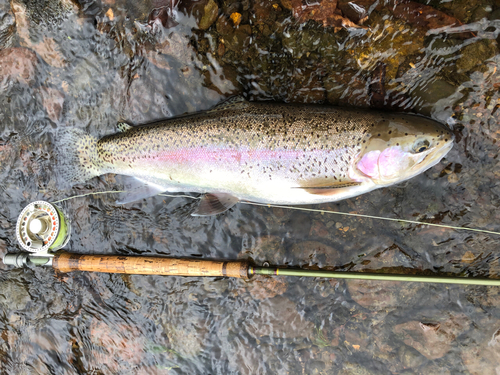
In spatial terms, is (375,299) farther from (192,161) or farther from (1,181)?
(1,181)

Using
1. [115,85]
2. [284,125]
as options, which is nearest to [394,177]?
[284,125]

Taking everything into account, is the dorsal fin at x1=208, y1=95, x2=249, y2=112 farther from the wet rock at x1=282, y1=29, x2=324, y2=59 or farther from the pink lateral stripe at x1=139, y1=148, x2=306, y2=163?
the wet rock at x1=282, y1=29, x2=324, y2=59

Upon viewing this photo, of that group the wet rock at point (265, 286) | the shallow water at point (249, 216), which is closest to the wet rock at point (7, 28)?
the shallow water at point (249, 216)

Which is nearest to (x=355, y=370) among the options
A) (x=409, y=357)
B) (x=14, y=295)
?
(x=409, y=357)

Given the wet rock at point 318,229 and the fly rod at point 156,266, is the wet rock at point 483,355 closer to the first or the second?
the fly rod at point 156,266

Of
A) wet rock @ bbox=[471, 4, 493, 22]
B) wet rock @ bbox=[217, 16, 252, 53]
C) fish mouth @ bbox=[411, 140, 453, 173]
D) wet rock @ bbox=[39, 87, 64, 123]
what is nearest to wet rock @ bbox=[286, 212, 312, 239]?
fish mouth @ bbox=[411, 140, 453, 173]
